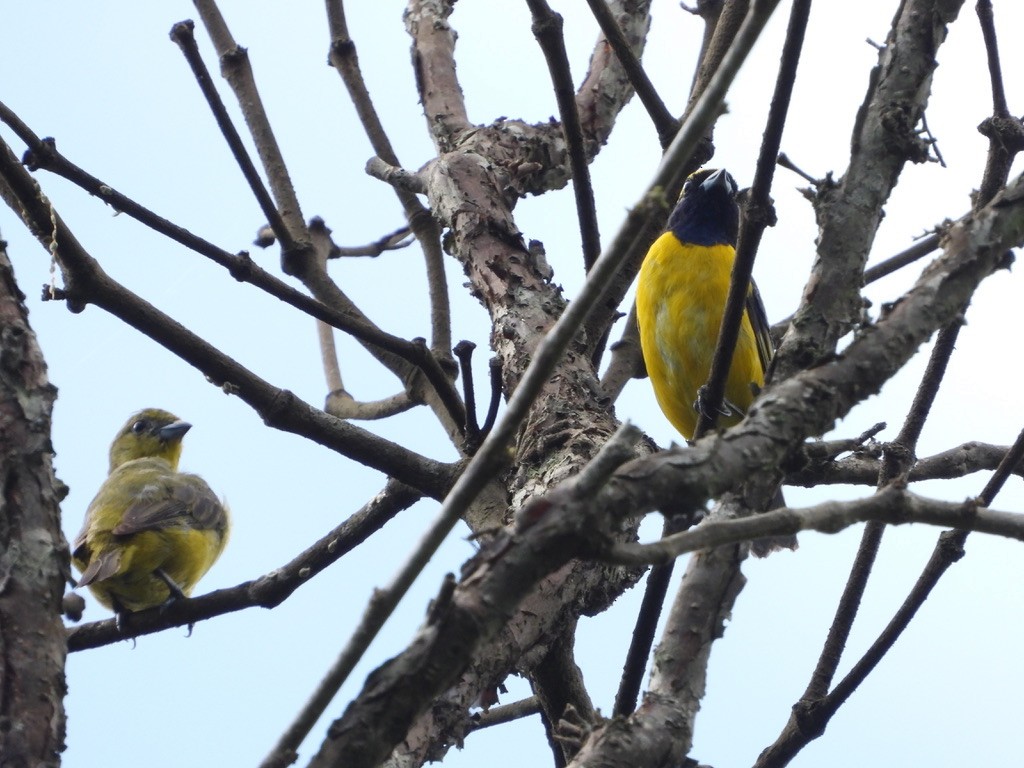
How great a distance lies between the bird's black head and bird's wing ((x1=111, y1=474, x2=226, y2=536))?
284 centimetres

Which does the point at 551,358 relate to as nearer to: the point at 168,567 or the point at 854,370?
the point at 854,370

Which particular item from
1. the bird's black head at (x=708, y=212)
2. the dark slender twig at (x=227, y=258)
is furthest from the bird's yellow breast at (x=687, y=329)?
the dark slender twig at (x=227, y=258)

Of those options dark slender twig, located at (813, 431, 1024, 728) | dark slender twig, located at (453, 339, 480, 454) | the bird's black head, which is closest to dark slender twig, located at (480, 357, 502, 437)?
dark slender twig, located at (453, 339, 480, 454)

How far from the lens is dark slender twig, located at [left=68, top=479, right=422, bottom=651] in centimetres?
366

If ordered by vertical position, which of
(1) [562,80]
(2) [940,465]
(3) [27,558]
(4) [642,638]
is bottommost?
(3) [27,558]

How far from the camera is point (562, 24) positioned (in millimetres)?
3918

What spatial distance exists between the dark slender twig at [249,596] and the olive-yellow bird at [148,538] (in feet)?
3.72

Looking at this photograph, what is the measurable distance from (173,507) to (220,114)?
2148 millimetres

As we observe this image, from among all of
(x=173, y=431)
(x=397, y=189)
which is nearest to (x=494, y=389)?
(x=397, y=189)

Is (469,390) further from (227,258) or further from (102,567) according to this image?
(102,567)

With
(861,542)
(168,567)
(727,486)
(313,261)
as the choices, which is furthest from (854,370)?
(168,567)

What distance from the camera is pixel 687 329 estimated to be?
5758 millimetres

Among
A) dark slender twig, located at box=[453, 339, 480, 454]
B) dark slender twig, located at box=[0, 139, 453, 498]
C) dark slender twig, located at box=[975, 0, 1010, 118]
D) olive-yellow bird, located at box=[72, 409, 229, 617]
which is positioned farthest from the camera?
olive-yellow bird, located at box=[72, 409, 229, 617]

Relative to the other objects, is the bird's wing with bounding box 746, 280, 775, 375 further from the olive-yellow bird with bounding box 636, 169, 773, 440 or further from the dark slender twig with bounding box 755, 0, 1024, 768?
the dark slender twig with bounding box 755, 0, 1024, 768
